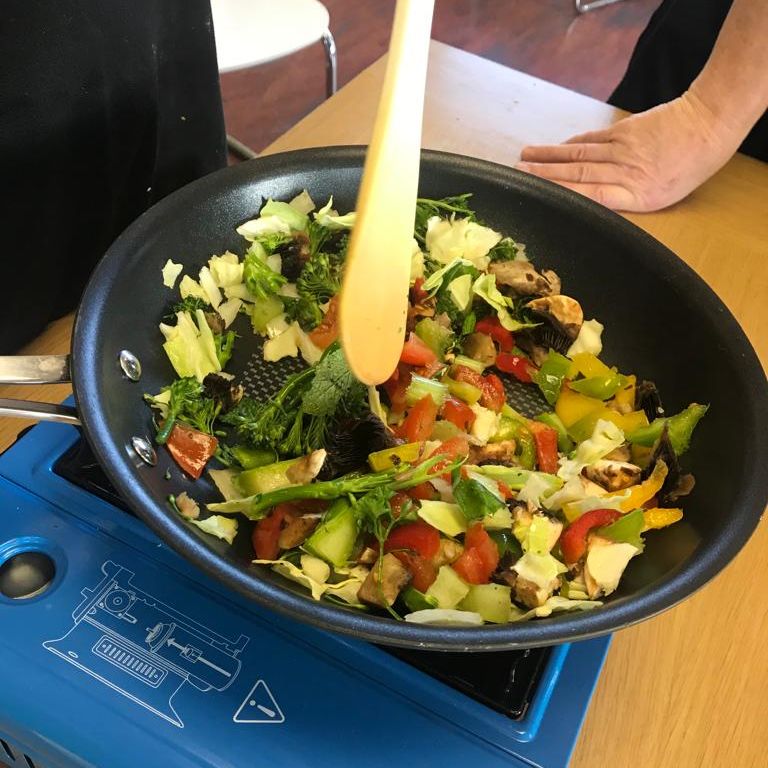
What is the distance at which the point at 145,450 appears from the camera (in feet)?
2.83

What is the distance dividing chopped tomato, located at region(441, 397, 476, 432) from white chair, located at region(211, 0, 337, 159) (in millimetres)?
1188

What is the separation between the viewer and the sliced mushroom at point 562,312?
1100mm

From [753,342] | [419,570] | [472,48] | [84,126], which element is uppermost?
[84,126]

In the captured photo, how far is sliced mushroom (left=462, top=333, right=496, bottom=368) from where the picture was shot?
3.68 ft

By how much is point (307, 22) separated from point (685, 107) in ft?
3.34

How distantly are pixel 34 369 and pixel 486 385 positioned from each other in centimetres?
57

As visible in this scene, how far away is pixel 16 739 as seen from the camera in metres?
0.76

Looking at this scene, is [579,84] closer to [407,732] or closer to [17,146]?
Answer: [17,146]

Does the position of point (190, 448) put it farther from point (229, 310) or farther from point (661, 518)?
point (661, 518)

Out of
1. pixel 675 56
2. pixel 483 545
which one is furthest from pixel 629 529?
pixel 675 56

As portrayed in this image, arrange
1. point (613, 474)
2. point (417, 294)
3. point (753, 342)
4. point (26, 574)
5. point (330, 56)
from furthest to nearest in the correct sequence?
point (330, 56), point (753, 342), point (417, 294), point (613, 474), point (26, 574)

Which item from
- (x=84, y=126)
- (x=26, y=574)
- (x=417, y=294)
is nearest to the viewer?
(x=26, y=574)

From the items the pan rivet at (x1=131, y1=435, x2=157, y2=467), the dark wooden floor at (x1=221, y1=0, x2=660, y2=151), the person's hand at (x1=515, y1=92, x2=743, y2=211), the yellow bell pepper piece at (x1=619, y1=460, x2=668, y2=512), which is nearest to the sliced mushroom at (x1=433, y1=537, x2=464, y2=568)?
the yellow bell pepper piece at (x1=619, y1=460, x2=668, y2=512)

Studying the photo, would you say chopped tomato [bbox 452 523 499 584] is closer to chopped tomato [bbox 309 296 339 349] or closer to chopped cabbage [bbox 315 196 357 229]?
chopped tomato [bbox 309 296 339 349]
